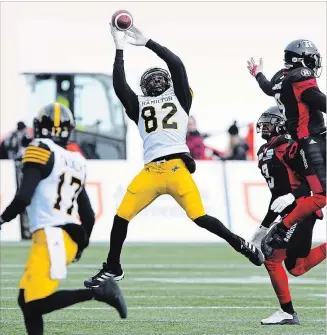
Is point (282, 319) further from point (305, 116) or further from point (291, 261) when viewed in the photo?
point (305, 116)

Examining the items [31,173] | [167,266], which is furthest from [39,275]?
[167,266]

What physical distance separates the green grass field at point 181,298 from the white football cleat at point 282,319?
0.09 m

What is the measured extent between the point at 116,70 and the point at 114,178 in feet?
29.6

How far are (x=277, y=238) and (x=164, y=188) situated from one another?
943 millimetres

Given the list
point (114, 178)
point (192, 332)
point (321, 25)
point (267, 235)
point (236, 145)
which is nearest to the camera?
point (192, 332)

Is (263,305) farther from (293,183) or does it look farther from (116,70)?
(116,70)

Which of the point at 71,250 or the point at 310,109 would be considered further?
the point at 310,109

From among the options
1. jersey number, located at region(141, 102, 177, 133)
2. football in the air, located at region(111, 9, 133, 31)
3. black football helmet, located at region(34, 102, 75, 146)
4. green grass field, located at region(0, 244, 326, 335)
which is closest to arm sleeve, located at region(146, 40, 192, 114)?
jersey number, located at region(141, 102, 177, 133)

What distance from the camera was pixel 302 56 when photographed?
11719 mm

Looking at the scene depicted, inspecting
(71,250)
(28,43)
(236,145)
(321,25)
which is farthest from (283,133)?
(28,43)

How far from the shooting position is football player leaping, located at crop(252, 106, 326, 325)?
1175 cm

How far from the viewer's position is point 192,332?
10945mm

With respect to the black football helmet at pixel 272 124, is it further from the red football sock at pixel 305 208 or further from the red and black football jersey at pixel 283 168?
the red football sock at pixel 305 208

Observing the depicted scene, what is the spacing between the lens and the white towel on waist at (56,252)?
31.0ft
